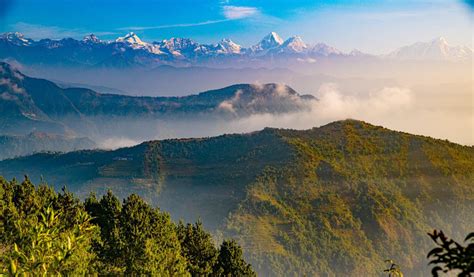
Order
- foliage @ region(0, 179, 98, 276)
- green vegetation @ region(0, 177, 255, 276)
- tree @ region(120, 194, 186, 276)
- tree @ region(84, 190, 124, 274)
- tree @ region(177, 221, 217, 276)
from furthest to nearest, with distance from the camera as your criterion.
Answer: tree @ region(177, 221, 217, 276) < tree @ region(84, 190, 124, 274) < tree @ region(120, 194, 186, 276) < green vegetation @ region(0, 177, 255, 276) < foliage @ region(0, 179, 98, 276)

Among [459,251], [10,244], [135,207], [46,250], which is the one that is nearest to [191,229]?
[135,207]

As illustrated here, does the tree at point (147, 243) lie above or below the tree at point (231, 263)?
above

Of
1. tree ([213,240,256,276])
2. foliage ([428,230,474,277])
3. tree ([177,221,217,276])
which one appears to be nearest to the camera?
foliage ([428,230,474,277])

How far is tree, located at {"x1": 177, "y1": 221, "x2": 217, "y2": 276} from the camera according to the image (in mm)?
66750

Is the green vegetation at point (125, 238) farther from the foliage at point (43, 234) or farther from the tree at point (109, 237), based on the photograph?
the foliage at point (43, 234)

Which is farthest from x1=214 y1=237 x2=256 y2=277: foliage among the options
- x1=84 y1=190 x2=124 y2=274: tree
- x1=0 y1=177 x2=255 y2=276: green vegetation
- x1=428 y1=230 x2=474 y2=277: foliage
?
x1=428 y1=230 x2=474 y2=277: foliage

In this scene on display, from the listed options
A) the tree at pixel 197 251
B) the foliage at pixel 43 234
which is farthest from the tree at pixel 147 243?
the foliage at pixel 43 234

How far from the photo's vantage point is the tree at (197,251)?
6675 cm

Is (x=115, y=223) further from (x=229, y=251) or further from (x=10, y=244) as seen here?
(x=229, y=251)

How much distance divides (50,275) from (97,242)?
4204 centimetres

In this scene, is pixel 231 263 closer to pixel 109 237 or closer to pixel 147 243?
pixel 147 243

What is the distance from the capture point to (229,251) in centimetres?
7450

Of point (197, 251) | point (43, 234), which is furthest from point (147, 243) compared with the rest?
point (43, 234)

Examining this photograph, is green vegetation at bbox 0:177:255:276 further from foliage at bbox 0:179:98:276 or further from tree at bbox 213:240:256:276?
foliage at bbox 0:179:98:276
